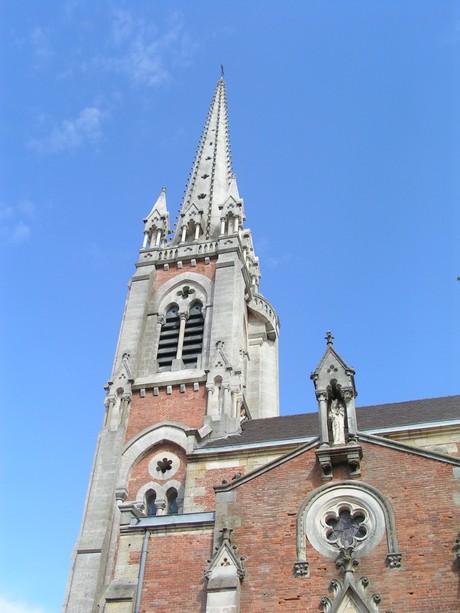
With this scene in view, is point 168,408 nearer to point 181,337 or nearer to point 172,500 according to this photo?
point 172,500

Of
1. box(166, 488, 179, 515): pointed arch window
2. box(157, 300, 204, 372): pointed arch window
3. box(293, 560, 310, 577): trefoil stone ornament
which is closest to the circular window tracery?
box(293, 560, 310, 577): trefoil stone ornament

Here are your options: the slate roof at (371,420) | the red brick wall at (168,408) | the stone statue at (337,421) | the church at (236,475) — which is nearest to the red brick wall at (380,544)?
the church at (236,475)

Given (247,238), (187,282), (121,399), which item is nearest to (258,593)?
(121,399)

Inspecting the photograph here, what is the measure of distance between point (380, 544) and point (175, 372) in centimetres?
1494

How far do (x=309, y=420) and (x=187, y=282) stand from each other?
10481mm

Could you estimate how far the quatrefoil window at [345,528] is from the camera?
1634 centimetres

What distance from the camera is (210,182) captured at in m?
42.4

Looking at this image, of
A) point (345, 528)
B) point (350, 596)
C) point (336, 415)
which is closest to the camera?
point (350, 596)

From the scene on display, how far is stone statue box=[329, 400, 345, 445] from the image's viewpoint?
17.8m

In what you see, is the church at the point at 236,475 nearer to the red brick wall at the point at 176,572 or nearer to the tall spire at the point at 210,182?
the red brick wall at the point at 176,572

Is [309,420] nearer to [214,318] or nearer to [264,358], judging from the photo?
[214,318]

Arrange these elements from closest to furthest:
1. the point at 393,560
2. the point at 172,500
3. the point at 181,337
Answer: the point at 393,560
the point at 172,500
the point at 181,337

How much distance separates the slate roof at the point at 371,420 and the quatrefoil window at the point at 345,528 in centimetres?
546

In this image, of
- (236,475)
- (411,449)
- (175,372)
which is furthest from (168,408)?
(411,449)
